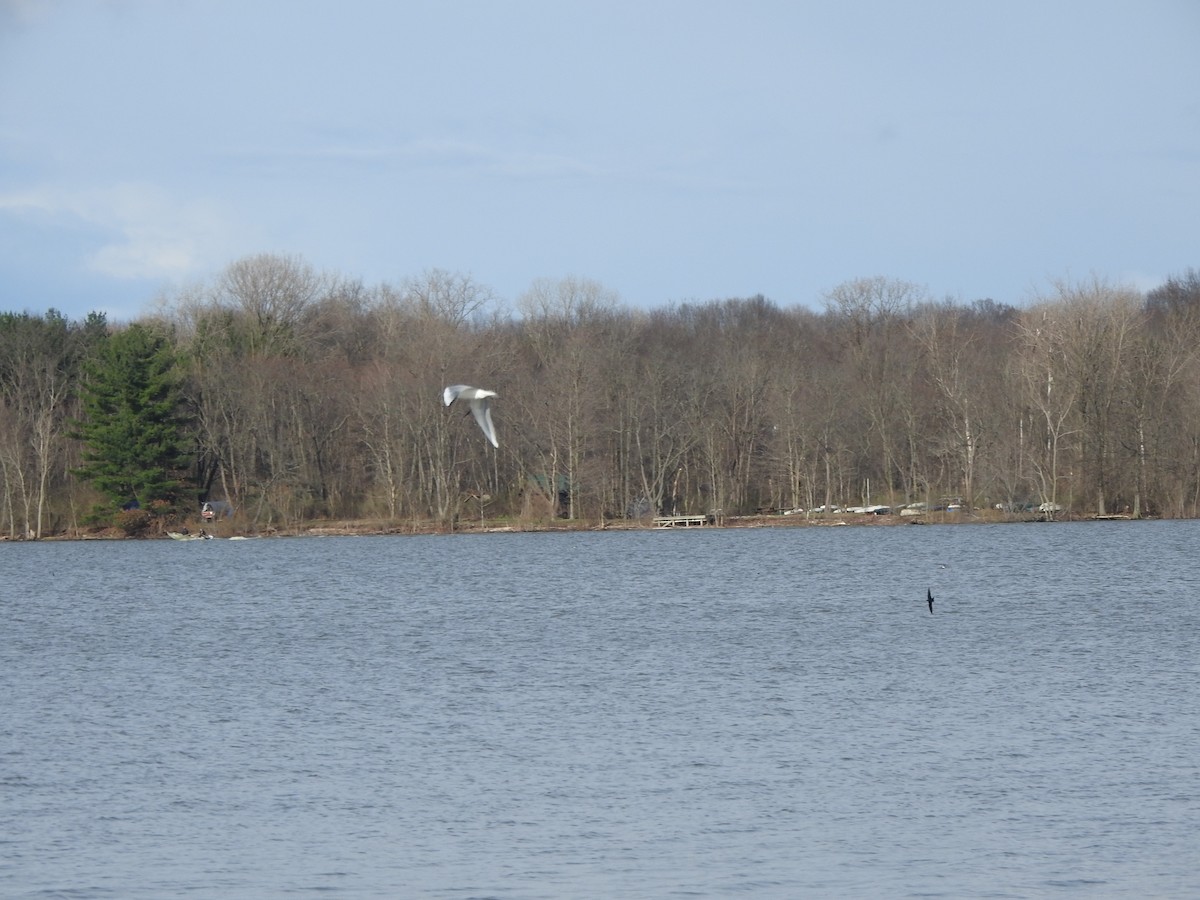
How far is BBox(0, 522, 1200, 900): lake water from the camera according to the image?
1398cm

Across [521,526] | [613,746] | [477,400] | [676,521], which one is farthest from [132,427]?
[613,746]

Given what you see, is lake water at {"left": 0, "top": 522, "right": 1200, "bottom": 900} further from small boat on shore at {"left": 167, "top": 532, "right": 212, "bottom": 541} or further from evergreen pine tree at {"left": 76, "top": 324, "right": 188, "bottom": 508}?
small boat on shore at {"left": 167, "top": 532, "right": 212, "bottom": 541}

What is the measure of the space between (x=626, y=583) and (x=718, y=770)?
1119 inches

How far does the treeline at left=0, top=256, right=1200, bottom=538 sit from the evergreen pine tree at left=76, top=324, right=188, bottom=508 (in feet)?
0.39

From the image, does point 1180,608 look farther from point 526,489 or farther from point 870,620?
point 526,489

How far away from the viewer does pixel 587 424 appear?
75562mm

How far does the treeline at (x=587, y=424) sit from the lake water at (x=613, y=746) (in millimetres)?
29873

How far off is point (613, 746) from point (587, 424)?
56.4m

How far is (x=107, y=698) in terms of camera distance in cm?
2439

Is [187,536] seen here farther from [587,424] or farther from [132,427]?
[587,424]

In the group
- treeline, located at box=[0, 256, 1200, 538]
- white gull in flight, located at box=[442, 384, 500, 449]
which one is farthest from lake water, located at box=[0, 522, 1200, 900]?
treeline, located at box=[0, 256, 1200, 538]

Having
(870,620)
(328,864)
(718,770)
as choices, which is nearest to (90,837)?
(328,864)

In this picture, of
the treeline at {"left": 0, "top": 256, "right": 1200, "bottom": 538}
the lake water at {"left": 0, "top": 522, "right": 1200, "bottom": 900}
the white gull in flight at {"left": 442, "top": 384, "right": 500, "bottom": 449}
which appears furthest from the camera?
the treeline at {"left": 0, "top": 256, "right": 1200, "bottom": 538}

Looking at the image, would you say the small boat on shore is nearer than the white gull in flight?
No
